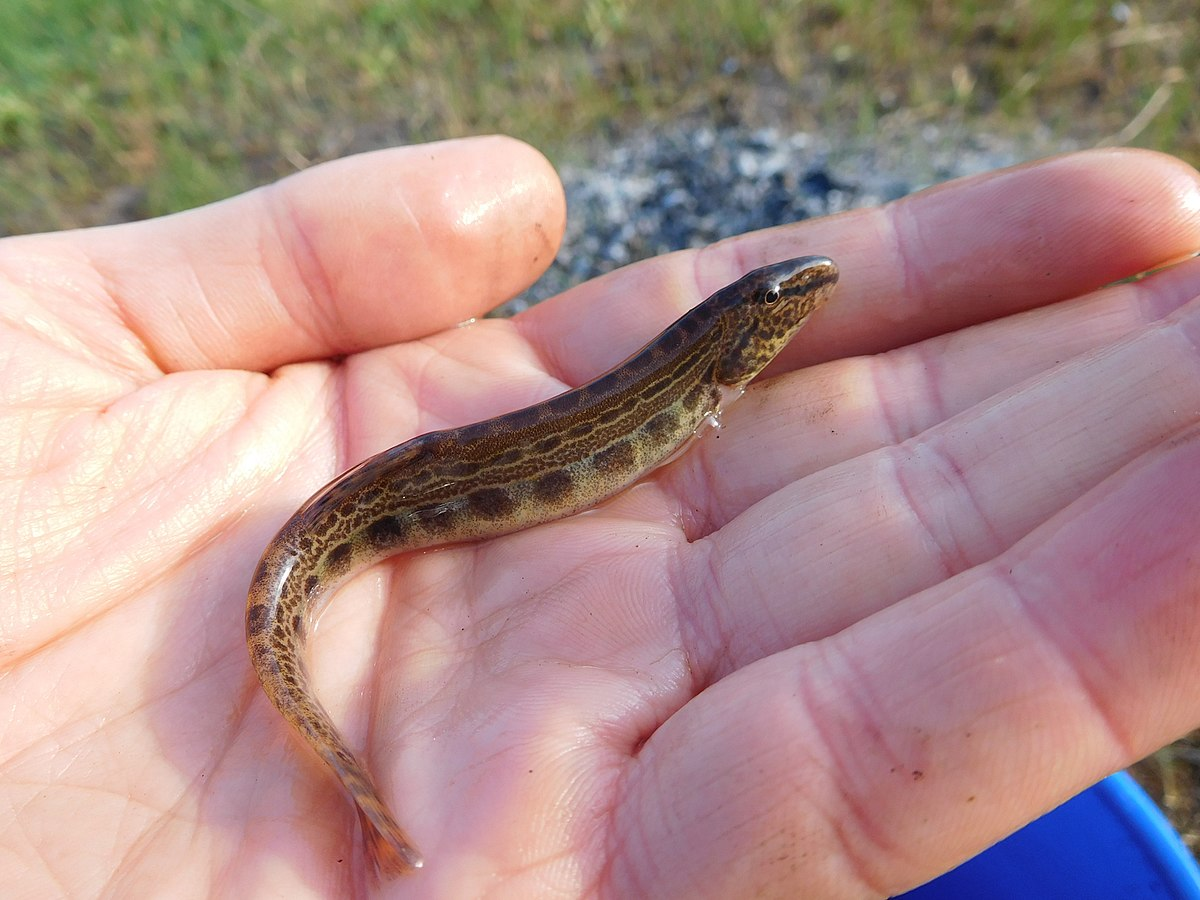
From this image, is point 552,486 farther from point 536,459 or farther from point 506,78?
point 506,78

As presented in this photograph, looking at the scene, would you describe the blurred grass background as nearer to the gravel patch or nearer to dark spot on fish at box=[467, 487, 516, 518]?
the gravel patch

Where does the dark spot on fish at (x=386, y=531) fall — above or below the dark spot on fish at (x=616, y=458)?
below

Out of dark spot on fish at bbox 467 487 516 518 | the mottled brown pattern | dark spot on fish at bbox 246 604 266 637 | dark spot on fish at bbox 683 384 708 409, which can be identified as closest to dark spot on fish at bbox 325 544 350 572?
the mottled brown pattern

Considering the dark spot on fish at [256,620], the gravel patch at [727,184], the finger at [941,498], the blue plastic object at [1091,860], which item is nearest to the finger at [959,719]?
the finger at [941,498]

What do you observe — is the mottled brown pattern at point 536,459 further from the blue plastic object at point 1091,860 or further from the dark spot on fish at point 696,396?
the blue plastic object at point 1091,860

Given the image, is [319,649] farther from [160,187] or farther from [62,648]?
[160,187]

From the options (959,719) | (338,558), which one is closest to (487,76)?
(338,558)
